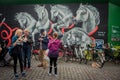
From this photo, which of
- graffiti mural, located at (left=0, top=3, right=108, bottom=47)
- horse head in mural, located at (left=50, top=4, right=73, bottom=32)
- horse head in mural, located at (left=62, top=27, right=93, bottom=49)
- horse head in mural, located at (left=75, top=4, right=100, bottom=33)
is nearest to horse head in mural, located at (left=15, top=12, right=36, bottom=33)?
graffiti mural, located at (left=0, top=3, right=108, bottom=47)

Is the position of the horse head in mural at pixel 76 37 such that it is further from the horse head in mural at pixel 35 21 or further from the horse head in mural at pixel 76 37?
the horse head in mural at pixel 35 21

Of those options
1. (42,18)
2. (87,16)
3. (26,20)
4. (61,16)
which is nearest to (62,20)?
(61,16)

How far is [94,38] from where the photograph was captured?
2352cm

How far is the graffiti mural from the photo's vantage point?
77.2 feet

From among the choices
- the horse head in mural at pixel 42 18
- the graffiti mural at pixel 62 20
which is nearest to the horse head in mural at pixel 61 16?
the graffiti mural at pixel 62 20

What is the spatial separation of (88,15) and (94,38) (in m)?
1.77

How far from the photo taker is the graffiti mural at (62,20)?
23531 millimetres

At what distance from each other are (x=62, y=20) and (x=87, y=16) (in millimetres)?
1893

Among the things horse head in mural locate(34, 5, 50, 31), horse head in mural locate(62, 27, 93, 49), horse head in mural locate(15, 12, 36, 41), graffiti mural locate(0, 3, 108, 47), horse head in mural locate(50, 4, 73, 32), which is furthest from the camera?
horse head in mural locate(15, 12, 36, 41)

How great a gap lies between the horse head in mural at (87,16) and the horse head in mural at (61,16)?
61 centimetres

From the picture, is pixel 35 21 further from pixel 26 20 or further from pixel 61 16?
pixel 61 16

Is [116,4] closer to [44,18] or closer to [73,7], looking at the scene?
[73,7]

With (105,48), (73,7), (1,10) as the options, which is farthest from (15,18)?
(105,48)

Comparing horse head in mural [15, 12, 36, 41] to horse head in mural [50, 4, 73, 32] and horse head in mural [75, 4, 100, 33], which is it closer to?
horse head in mural [50, 4, 73, 32]
